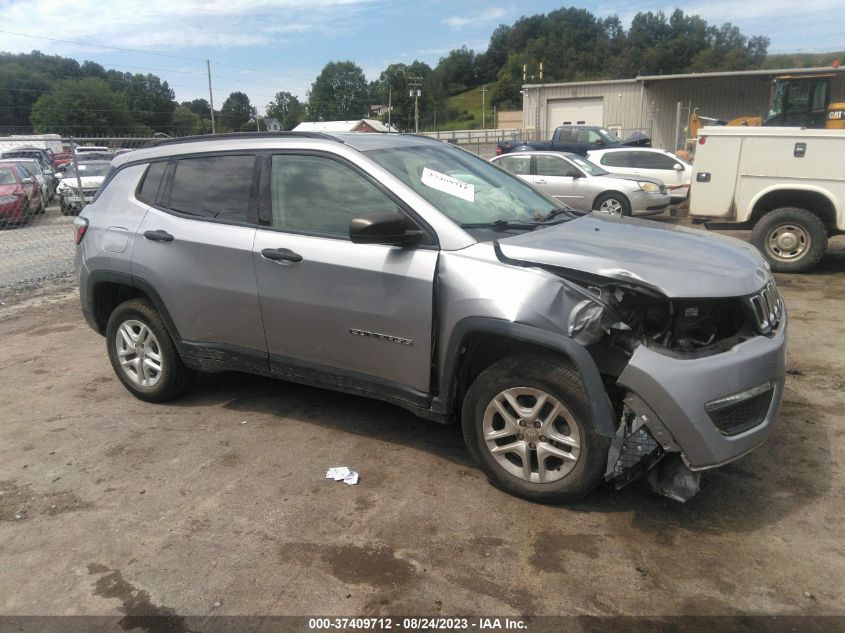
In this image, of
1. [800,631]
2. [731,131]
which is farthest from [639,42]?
[800,631]

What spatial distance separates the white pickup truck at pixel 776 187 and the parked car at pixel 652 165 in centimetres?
641

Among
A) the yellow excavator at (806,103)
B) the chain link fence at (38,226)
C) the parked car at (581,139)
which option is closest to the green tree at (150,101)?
the parked car at (581,139)

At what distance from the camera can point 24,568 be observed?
2.97 meters

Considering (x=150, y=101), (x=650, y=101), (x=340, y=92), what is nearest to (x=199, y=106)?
(x=150, y=101)

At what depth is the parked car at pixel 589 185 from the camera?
1316 cm

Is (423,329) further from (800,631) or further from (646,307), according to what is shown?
(800,631)

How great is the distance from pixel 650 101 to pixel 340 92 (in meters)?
66.9

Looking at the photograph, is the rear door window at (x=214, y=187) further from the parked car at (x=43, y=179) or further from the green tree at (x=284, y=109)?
the green tree at (x=284, y=109)

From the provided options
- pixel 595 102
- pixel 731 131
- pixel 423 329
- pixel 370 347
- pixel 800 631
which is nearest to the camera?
pixel 800 631

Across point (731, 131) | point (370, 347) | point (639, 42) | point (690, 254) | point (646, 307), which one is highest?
point (639, 42)

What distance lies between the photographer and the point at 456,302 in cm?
330

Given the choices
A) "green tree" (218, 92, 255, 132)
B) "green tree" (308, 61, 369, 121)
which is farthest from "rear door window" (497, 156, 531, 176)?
"green tree" (308, 61, 369, 121)

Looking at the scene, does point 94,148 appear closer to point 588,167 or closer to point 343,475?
point 588,167

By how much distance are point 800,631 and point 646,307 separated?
4.81 ft
